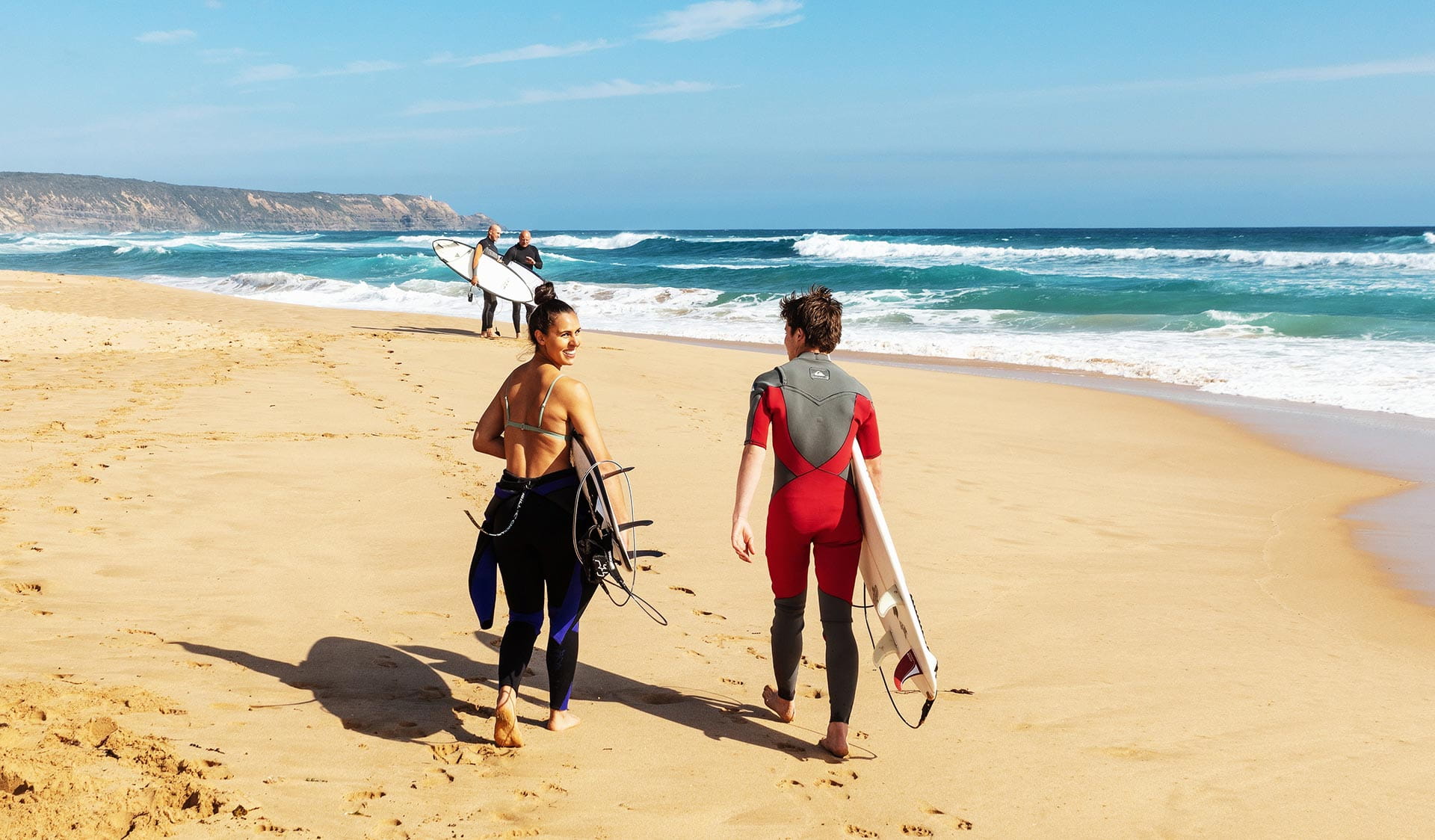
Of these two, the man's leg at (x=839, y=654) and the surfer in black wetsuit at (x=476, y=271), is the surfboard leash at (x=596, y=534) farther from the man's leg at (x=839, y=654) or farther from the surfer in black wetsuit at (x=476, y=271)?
the surfer in black wetsuit at (x=476, y=271)

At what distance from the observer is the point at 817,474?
10.7 feet

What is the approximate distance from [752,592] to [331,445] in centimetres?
362

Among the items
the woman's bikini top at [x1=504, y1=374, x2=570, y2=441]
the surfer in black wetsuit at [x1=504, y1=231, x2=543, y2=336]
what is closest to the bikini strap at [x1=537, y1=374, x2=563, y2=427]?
the woman's bikini top at [x1=504, y1=374, x2=570, y2=441]

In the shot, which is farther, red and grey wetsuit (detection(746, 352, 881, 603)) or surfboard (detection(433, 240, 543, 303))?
surfboard (detection(433, 240, 543, 303))

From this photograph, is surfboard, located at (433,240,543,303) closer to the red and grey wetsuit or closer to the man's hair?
the man's hair

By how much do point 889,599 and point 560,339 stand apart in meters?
1.33

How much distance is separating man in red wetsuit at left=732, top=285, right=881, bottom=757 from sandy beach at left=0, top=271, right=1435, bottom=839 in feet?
1.36

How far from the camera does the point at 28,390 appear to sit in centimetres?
834

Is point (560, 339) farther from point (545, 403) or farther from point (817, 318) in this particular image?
point (817, 318)

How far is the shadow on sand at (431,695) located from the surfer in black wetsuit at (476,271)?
939 cm

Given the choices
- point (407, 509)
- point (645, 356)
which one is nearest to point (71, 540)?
point (407, 509)

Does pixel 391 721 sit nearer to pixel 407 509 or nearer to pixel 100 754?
pixel 100 754

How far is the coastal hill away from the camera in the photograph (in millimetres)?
118750

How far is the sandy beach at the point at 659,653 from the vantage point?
9.66ft
